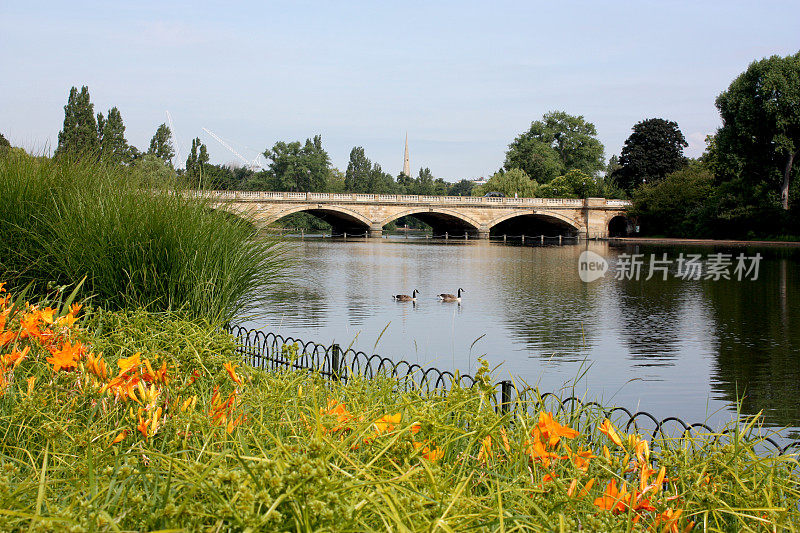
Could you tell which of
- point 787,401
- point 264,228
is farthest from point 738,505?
point 787,401

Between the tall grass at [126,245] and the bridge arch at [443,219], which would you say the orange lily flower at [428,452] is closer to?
the tall grass at [126,245]

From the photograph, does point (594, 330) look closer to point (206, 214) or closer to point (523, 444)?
point (206, 214)

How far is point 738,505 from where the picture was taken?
7.75 feet

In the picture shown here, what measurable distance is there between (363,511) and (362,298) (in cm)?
1632

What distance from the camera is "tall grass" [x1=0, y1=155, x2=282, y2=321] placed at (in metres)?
6.02

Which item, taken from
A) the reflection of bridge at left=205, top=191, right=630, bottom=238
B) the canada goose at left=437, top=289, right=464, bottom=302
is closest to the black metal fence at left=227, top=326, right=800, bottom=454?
the canada goose at left=437, top=289, right=464, bottom=302

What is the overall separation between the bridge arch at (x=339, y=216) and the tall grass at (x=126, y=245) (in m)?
39.8

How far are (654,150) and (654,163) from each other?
1217 mm

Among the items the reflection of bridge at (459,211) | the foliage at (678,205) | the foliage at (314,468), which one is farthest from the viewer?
the reflection of bridge at (459,211)

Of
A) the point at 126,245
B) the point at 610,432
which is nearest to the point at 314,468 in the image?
the point at 610,432

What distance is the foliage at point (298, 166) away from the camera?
7425cm

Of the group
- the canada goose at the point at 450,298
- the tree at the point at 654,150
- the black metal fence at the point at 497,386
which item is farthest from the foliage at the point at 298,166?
the black metal fence at the point at 497,386

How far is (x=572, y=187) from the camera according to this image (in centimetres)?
6975

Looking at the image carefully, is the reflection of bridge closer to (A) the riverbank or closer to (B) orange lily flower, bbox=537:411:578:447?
(A) the riverbank
